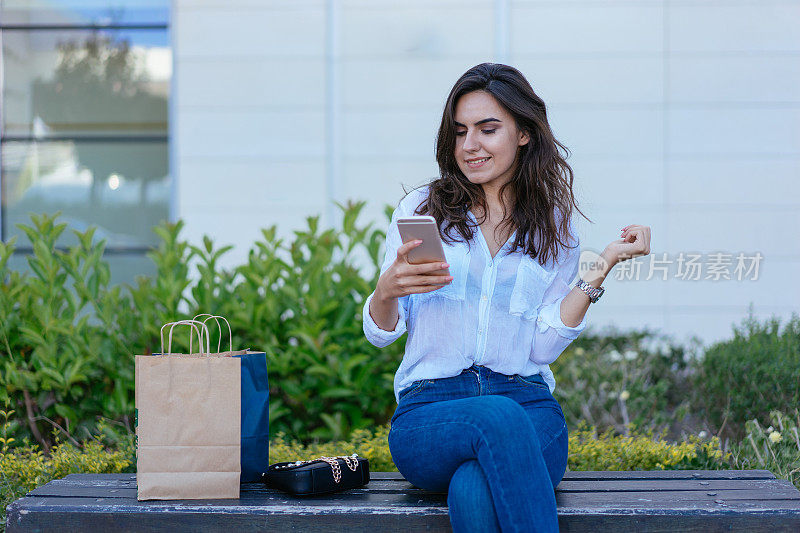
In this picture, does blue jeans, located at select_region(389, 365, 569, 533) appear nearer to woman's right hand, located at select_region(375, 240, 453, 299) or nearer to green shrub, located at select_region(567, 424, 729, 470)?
woman's right hand, located at select_region(375, 240, 453, 299)

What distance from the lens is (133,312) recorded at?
3.45 metres

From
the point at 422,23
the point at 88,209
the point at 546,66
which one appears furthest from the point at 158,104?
the point at 546,66

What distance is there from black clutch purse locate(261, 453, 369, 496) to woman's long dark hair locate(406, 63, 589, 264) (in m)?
0.72

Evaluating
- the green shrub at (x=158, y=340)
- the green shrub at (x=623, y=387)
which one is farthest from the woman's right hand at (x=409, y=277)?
the green shrub at (x=623, y=387)

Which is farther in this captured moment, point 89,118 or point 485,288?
point 89,118

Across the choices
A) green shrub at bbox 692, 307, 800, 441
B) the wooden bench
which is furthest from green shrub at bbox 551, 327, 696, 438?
the wooden bench

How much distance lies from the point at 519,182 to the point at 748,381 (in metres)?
1.66

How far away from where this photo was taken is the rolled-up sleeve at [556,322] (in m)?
2.43

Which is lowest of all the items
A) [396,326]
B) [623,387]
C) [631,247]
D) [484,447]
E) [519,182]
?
[623,387]

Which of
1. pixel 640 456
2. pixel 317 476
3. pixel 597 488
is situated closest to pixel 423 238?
pixel 317 476

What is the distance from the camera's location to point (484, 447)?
2008 millimetres

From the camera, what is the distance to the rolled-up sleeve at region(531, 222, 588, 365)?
2.43 meters

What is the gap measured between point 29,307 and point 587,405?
8.35 ft

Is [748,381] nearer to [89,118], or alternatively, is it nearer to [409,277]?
[409,277]
